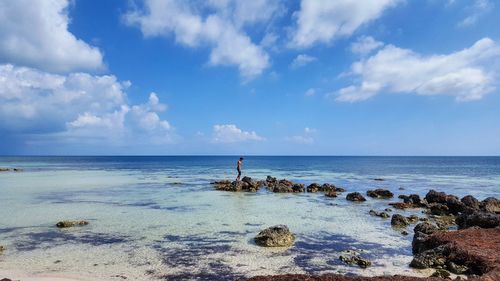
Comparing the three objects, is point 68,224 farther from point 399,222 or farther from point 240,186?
point 240,186

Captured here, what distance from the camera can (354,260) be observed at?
44.0ft

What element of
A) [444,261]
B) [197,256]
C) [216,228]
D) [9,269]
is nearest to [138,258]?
[197,256]

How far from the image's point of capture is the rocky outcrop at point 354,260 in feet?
42.9

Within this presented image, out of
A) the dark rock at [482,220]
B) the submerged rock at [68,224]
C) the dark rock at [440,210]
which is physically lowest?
the dark rock at [440,210]

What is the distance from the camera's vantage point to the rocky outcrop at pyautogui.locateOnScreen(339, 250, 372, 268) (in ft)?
42.9

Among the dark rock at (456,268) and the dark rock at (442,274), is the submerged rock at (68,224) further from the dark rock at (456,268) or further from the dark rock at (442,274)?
the dark rock at (456,268)

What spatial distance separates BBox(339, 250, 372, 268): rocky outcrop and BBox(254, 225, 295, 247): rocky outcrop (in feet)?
8.21

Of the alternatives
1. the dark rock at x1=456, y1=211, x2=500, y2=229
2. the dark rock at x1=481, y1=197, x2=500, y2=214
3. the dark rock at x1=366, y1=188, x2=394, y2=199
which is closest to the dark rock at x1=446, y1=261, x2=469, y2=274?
the dark rock at x1=456, y1=211, x2=500, y2=229

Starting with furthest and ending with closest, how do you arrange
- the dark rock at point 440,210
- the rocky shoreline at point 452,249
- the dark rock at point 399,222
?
the dark rock at point 440,210 < the dark rock at point 399,222 < the rocky shoreline at point 452,249

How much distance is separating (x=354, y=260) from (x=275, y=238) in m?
3.53

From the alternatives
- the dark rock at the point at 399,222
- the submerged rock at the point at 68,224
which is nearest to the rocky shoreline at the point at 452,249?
the dark rock at the point at 399,222

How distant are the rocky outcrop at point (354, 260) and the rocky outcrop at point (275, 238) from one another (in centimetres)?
250

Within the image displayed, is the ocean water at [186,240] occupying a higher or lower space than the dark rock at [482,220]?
lower

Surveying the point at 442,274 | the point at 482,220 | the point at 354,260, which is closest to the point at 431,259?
the point at 442,274
